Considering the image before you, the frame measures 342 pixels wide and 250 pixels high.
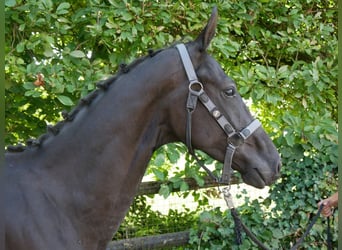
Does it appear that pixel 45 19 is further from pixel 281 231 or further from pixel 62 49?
pixel 281 231

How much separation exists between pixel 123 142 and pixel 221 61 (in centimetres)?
229

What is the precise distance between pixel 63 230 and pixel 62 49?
197cm

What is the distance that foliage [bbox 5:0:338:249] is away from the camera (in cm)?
348

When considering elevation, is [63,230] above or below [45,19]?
below

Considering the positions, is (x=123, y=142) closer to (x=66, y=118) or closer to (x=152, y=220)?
(x=66, y=118)

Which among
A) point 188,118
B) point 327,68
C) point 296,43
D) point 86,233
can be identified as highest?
point 296,43

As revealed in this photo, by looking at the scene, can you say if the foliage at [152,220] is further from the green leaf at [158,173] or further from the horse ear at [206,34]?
the horse ear at [206,34]

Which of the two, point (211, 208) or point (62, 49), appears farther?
point (211, 208)

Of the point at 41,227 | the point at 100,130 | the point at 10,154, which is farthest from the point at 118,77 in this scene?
the point at 41,227

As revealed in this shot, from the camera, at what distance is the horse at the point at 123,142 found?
2.15 metres

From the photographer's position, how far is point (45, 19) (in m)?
3.44

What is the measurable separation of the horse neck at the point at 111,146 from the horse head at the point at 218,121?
13 centimetres

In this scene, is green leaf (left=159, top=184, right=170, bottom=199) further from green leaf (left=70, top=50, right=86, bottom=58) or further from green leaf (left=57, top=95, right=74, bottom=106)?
green leaf (left=70, top=50, right=86, bottom=58)

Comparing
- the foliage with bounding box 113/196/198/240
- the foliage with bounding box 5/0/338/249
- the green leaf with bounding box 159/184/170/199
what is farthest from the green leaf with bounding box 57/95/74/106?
the foliage with bounding box 113/196/198/240
